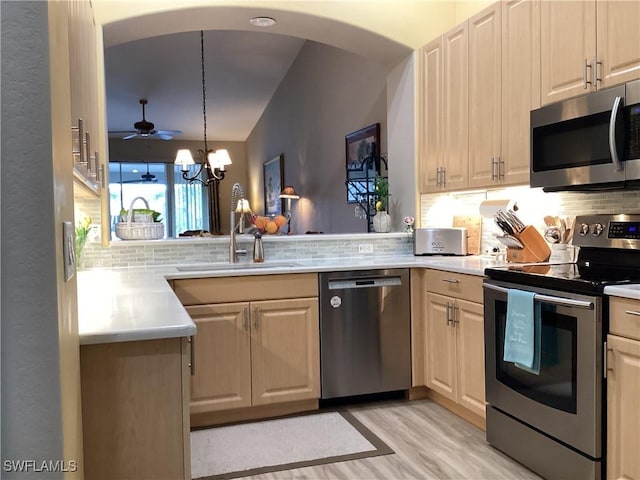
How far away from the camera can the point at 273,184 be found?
→ 868 cm

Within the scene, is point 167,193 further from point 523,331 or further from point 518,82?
point 523,331

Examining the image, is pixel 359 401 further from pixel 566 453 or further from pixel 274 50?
pixel 274 50

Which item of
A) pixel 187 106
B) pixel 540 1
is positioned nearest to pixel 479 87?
pixel 540 1

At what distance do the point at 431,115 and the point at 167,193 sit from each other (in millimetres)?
8354

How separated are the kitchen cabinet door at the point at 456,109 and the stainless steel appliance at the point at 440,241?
0.30m

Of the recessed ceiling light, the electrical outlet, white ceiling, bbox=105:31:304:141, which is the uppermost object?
white ceiling, bbox=105:31:304:141

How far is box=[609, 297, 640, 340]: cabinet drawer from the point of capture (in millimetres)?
1883

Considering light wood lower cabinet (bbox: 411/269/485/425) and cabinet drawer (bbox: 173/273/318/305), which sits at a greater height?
cabinet drawer (bbox: 173/273/318/305)

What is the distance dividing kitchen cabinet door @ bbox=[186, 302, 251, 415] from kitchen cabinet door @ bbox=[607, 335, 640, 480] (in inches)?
71.0

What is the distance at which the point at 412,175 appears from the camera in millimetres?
3855

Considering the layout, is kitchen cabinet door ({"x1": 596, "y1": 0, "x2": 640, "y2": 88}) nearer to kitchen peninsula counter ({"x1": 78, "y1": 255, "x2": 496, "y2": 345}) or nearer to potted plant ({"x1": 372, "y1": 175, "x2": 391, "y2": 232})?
kitchen peninsula counter ({"x1": 78, "y1": 255, "x2": 496, "y2": 345})

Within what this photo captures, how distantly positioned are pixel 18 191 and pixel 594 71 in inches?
93.9

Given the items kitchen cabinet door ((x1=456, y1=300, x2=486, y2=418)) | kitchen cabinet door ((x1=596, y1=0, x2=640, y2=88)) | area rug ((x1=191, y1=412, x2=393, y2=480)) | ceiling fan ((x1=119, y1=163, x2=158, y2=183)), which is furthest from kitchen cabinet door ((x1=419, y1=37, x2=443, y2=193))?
ceiling fan ((x1=119, y1=163, x2=158, y2=183))

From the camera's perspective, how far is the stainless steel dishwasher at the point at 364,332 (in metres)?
3.20
